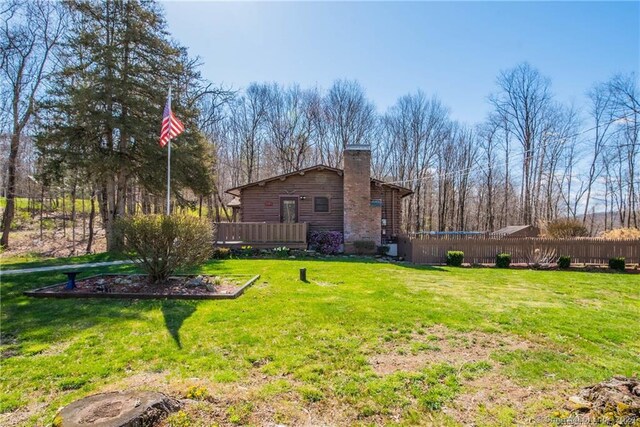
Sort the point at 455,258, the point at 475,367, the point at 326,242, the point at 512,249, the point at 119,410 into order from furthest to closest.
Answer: the point at 326,242 < the point at 512,249 < the point at 455,258 < the point at 475,367 < the point at 119,410

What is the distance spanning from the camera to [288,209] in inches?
671

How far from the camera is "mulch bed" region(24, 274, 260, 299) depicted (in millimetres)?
6559

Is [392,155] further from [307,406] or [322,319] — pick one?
[307,406]

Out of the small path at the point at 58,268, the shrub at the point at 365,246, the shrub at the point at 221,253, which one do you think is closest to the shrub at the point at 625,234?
the shrub at the point at 365,246

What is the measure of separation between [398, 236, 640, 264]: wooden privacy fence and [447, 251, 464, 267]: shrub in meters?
0.40

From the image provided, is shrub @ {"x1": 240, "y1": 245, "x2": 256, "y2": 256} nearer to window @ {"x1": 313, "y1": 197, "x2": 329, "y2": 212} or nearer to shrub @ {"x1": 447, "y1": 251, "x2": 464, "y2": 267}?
window @ {"x1": 313, "y1": 197, "x2": 329, "y2": 212}

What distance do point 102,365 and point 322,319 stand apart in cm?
291

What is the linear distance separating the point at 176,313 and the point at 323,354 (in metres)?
2.87

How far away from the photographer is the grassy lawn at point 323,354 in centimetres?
294

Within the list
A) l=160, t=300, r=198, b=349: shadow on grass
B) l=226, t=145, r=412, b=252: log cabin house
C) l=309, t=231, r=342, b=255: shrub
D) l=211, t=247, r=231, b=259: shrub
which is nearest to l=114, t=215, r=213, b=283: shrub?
l=160, t=300, r=198, b=349: shadow on grass

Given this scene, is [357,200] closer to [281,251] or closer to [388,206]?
[388,206]

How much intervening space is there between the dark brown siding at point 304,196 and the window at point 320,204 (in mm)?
156

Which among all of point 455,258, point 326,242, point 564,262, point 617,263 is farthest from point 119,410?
point 617,263

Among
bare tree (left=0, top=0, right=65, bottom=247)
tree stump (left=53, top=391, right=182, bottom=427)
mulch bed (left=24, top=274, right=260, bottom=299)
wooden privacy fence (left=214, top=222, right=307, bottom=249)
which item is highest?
bare tree (left=0, top=0, right=65, bottom=247)
